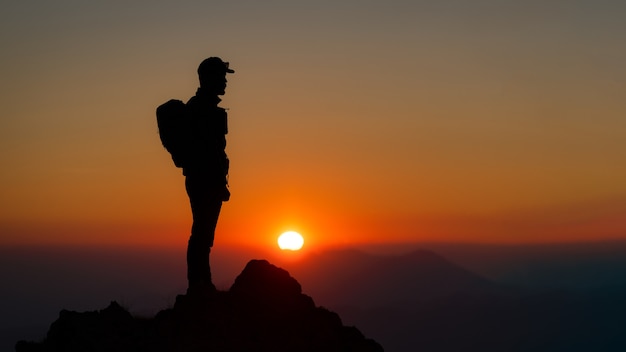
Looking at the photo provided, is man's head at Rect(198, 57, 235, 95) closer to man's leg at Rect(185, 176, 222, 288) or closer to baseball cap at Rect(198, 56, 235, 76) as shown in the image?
baseball cap at Rect(198, 56, 235, 76)

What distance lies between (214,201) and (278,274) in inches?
71.2

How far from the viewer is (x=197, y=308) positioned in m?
12.9

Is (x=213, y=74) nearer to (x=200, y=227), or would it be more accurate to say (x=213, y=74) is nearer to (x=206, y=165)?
(x=206, y=165)

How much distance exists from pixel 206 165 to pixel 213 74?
1632 millimetres

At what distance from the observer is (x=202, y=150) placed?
1441 centimetres

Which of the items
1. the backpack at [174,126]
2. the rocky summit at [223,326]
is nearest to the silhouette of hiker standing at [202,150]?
the backpack at [174,126]

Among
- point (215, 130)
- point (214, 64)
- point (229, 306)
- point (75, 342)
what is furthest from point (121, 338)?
point (214, 64)

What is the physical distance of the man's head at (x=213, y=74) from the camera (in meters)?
14.2

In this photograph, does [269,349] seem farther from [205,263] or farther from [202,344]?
[205,263]

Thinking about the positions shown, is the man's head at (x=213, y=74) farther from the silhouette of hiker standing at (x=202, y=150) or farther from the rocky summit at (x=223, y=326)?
the rocky summit at (x=223, y=326)

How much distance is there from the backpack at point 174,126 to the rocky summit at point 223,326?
259 cm

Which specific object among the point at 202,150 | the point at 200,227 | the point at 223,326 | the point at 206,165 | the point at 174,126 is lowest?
the point at 223,326

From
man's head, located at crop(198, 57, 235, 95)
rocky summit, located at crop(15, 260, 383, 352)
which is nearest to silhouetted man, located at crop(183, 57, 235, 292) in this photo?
man's head, located at crop(198, 57, 235, 95)

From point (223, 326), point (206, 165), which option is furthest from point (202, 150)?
point (223, 326)
